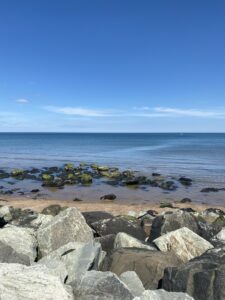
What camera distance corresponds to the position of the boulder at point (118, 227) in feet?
38.1

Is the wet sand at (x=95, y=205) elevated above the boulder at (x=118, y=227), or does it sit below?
below

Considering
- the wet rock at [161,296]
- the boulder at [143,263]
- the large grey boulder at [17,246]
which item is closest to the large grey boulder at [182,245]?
the boulder at [143,263]

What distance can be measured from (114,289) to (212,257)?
2541 mm

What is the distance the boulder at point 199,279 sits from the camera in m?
6.89

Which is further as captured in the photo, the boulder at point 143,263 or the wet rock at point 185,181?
the wet rock at point 185,181

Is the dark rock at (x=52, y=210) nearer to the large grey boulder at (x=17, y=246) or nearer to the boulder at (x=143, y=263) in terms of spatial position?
the large grey boulder at (x=17, y=246)

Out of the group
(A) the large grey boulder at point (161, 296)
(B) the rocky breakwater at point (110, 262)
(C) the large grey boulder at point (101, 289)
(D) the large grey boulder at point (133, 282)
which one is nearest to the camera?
(A) the large grey boulder at point (161, 296)

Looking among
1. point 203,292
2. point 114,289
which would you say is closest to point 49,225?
point 114,289

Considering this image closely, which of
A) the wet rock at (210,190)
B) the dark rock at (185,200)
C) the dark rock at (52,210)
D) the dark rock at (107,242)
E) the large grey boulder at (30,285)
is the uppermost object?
the large grey boulder at (30,285)

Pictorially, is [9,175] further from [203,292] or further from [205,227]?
[203,292]

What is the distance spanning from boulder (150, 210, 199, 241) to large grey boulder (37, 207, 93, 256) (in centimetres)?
219

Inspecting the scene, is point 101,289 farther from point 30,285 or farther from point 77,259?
point 77,259

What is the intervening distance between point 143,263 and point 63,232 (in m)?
2.76

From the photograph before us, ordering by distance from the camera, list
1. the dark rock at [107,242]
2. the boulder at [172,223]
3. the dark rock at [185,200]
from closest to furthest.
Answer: the dark rock at [107,242] < the boulder at [172,223] < the dark rock at [185,200]
